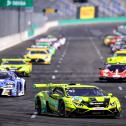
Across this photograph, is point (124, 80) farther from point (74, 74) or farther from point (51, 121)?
point (51, 121)

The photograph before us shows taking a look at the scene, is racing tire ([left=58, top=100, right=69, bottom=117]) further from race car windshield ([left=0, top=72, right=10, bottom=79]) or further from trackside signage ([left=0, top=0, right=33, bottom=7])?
trackside signage ([left=0, top=0, right=33, bottom=7])

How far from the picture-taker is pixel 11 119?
2052 cm

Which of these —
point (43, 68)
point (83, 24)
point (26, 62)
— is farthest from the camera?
point (83, 24)

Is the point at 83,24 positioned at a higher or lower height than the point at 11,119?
lower

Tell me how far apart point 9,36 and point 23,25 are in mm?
23078

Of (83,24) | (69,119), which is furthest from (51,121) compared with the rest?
(83,24)

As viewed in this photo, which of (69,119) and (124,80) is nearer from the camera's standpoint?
(69,119)

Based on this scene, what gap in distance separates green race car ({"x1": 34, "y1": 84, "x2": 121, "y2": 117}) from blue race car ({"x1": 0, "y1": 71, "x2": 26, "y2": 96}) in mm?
6428

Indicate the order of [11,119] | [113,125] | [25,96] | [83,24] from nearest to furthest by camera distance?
[113,125], [11,119], [25,96], [83,24]

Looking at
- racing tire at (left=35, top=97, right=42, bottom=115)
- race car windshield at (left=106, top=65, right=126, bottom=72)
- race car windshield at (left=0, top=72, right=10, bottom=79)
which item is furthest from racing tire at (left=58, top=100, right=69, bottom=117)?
race car windshield at (left=106, top=65, right=126, bottom=72)

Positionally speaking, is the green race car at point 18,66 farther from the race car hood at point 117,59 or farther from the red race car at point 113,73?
the race car hood at point 117,59

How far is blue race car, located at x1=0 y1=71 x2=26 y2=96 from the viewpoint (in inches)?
1134

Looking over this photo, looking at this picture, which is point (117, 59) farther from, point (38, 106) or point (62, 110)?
point (62, 110)

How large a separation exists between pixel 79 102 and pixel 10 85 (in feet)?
27.3
